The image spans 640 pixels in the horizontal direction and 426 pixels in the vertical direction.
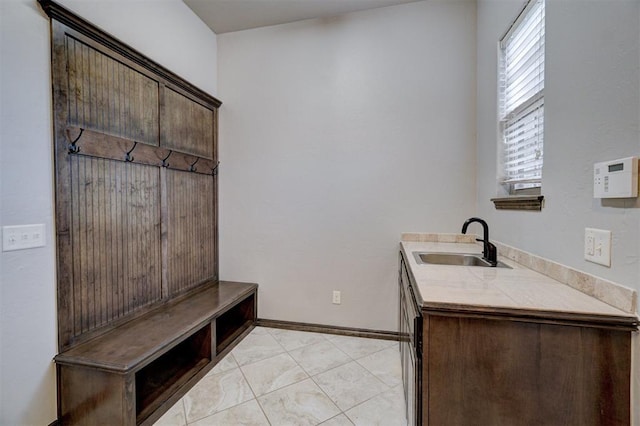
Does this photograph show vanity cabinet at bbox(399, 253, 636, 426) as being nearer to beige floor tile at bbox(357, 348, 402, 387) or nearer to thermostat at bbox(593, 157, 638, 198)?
thermostat at bbox(593, 157, 638, 198)

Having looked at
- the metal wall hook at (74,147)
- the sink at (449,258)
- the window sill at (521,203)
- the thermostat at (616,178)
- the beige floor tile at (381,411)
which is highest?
the metal wall hook at (74,147)

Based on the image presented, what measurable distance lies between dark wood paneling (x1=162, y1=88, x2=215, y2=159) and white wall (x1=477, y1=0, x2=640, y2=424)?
2.60 m

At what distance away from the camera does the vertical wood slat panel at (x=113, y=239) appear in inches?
69.1

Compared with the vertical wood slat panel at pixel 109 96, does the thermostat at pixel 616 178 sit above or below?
below

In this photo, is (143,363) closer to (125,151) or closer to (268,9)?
(125,151)

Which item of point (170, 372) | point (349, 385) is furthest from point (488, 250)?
point (170, 372)

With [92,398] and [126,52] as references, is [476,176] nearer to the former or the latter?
[126,52]

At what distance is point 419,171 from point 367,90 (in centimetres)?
89

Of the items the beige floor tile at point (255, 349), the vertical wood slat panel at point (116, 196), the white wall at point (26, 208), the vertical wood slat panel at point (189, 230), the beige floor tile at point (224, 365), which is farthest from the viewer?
the vertical wood slat panel at point (189, 230)

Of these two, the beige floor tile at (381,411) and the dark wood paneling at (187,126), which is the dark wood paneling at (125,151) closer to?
the dark wood paneling at (187,126)

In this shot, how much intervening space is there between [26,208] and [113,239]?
0.52m

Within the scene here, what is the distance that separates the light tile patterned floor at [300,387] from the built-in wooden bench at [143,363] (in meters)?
0.11

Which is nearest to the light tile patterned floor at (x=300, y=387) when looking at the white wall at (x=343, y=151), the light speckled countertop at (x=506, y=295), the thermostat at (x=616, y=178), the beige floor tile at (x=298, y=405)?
the beige floor tile at (x=298, y=405)

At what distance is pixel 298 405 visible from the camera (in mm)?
1848
